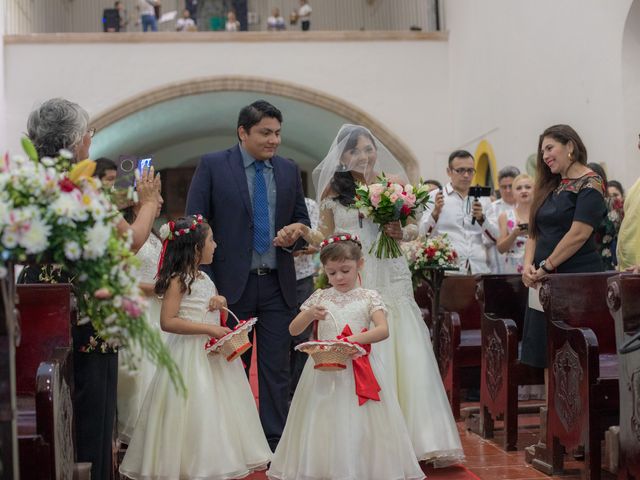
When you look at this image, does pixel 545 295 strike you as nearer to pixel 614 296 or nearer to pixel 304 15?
pixel 614 296

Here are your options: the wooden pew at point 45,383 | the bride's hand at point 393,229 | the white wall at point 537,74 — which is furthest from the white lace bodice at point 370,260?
the white wall at point 537,74

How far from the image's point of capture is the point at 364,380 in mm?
4664

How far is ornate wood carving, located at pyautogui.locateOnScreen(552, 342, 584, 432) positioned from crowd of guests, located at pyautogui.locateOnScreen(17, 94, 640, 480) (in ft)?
1.80

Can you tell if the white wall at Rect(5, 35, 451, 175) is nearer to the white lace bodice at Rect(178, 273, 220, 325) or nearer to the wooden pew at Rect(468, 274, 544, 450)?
the wooden pew at Rect(468, 274, 544, 450)

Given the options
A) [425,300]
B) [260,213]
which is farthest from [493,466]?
[425,300]

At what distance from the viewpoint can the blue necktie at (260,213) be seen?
5348 millimetres

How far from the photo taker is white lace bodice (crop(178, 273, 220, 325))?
4.84 m

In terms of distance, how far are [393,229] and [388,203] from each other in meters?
0.22

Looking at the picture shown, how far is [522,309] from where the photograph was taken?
21.9 feet

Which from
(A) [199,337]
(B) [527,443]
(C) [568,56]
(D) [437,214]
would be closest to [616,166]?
(C) [568,56]

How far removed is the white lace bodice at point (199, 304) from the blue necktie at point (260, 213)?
0.49m

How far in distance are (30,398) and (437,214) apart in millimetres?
4164

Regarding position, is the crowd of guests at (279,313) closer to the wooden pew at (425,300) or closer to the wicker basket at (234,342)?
the wicker basket at (234,342)

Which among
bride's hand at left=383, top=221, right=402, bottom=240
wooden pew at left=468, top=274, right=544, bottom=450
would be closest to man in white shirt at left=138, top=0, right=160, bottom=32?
wooden pew at left=468, top=274, right=544, bottom=450
